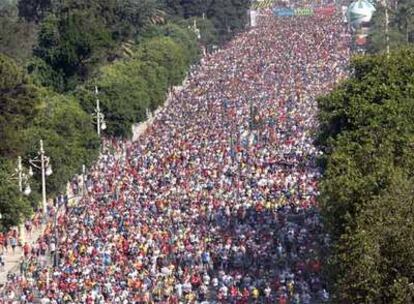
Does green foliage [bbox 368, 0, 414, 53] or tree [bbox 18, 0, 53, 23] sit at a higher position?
tree [bbox 18, 0, 53, 23]

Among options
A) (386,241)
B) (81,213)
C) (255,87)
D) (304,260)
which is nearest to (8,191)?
(81,213)

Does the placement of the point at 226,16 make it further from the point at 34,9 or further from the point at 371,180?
the point at 371,180

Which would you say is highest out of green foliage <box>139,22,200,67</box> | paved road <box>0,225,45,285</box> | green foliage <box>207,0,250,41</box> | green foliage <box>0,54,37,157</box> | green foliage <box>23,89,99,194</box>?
green foliage <box>0,54,37,157</box>

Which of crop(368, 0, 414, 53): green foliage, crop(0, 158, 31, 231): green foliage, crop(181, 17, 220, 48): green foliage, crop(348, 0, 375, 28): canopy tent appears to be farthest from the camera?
crop(348, 0, 375, 28): canopy tent

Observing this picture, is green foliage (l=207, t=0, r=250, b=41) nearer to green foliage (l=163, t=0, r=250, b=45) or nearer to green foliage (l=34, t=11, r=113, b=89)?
green foliage (l=163, t=0, r=250, b=45)

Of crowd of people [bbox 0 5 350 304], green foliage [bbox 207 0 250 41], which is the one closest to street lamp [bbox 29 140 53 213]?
crowd of people [bbox 0 5 350 304]

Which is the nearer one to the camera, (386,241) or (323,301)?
(386,241)

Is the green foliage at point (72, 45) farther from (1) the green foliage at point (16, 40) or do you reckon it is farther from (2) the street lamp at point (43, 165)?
(2) the street lamp at point (43, 165)

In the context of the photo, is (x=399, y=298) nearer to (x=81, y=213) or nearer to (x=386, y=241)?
(x=386, y=241)
